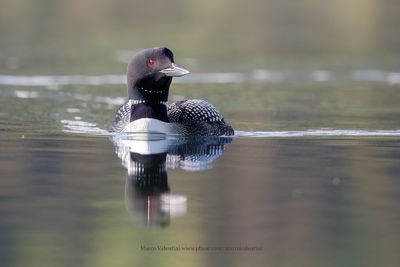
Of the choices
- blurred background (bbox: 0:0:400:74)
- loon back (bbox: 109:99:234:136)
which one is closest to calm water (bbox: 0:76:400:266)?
loon back (bbox: 109:99:234:136)

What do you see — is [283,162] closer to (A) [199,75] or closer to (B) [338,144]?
(B) [338,144]

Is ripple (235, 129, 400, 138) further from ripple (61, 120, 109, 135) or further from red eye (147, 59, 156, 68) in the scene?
ripple (61, 120, 109, 135)

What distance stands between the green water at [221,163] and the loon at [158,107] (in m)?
0.33

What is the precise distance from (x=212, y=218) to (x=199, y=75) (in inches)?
360

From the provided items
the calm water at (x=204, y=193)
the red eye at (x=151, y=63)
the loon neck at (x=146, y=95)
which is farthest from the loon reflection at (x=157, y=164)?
Result: the red eye at (x=151, y=63)

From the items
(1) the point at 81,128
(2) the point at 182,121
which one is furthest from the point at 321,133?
(1) the point at 81,128

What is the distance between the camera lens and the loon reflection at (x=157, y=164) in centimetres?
715

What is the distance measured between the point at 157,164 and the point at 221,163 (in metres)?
0.50

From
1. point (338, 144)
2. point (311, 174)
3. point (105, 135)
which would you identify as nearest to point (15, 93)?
point (105, 135)

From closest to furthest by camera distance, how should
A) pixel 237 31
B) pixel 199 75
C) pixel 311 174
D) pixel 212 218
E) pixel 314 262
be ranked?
pixel 314 262
pixel 212 218
pixel 311 174
pixel 199 75
pixel 237 31

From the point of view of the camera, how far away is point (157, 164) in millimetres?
8883

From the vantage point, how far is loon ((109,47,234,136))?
33.6ft

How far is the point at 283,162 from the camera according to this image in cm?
903

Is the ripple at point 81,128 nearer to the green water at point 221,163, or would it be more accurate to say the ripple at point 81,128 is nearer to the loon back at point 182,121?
the green water at point 221,163
